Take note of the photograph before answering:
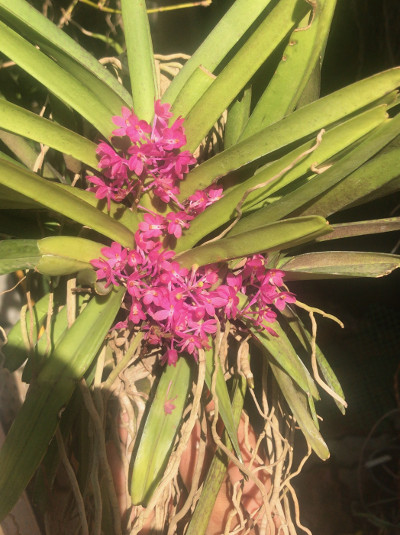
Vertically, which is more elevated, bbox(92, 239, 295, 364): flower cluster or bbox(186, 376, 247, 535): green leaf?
bbox(92, 239, 295, 364): flower cluster

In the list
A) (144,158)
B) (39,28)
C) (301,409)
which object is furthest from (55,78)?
(301,409)

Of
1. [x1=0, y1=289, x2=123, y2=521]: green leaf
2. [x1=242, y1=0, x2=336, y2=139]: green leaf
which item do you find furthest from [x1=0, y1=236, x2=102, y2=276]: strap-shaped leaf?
[x1=242, y1=0, x2=336, y2=139]: green leaf

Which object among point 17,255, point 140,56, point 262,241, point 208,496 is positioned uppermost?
point 140,56

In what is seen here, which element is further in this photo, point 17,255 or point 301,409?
point 301,409

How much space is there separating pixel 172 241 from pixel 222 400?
279 millimetres

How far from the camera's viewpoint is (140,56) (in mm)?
739

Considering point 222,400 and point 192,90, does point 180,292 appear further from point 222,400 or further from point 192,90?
point 192,90

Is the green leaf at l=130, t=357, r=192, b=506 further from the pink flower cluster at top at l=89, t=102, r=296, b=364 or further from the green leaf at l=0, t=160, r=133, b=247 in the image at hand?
the green leaf at l=0, t=160, r=133, b=247

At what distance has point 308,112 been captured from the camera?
26.0 inches

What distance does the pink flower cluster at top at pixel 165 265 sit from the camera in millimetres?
684

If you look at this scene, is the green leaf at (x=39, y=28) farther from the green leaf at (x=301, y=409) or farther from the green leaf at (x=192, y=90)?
the green leaf at (x=301, y=409)

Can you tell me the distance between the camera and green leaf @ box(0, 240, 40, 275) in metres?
0.66

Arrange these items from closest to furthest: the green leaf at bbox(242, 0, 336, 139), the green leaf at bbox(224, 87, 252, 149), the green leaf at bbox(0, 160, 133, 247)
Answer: the green leaf at bbox(0, 160, 133, 247)
the green leaf at bbox(242, 0, 336, 139)
the green leaf at bbox(224, 87, 252, 149)

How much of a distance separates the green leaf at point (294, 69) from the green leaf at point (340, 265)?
9.3 inches
